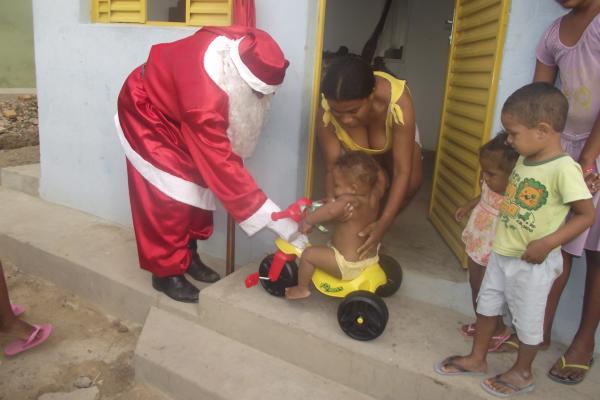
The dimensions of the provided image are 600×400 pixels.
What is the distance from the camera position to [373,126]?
9.21 ft

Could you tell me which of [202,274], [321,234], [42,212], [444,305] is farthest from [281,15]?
[42,212]

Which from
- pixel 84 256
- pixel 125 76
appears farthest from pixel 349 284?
pixel 125 76

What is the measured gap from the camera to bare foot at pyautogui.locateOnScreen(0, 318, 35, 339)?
2.76 meters

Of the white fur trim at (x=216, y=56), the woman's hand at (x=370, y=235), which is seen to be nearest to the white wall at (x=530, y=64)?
the woman's hand at (x=370, y=235)

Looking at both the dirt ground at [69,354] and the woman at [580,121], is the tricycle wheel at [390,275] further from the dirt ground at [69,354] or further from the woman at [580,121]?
the dirt ground at [69,354]

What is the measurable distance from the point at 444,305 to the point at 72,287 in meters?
2.36

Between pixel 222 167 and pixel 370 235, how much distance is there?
30.4 inches

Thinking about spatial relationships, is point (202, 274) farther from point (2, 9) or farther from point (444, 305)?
point (2, 9)

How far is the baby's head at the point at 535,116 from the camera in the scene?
1.89 metres

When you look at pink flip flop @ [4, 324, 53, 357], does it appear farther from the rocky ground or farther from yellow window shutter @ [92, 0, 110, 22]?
the rocky ground

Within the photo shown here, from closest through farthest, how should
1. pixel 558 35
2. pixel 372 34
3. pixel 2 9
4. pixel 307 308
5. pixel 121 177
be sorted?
pixel 558 35
pixel 307 308
pixel 121 177
pixel 372 34
pixel 2 9

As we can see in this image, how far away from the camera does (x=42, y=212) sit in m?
4.44

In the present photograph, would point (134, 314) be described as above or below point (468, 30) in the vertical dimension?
below

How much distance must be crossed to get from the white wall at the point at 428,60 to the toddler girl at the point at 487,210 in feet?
14.3
